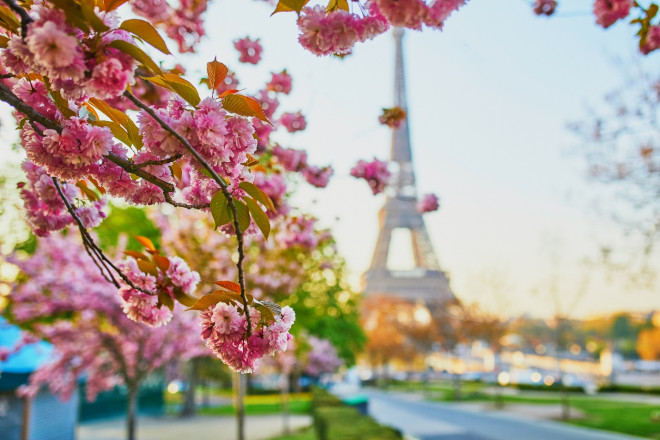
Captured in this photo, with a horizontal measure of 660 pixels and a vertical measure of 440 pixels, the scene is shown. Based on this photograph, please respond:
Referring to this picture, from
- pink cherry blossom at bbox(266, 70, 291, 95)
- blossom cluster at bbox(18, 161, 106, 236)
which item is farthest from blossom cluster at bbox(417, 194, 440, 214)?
blossom cluster at bbox(18, 161, 106, 236)

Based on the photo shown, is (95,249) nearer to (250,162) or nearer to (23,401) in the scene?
(250,162)

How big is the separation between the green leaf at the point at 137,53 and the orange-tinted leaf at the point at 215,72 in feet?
0.99

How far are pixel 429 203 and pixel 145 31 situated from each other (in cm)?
447

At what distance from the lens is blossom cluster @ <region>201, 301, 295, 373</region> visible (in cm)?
162

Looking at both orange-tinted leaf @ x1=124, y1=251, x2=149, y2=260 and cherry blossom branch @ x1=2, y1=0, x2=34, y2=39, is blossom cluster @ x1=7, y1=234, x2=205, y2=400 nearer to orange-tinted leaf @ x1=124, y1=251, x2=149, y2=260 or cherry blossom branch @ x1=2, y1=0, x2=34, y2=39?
orange-tinted leaf @ x1=124, y1=251, x2=149, y2=260

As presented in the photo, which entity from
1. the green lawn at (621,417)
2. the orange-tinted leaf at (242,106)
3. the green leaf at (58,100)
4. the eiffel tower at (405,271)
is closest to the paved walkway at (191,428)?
the green lawn at (621,417)

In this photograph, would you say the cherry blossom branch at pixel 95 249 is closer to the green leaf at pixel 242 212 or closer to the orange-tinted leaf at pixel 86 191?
the orange-tinted leaf at pixel 86 191

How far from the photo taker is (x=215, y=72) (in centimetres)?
157

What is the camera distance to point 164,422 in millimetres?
19266

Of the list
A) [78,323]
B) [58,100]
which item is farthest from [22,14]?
[78,323]

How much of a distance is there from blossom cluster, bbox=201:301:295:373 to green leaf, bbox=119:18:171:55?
725mm

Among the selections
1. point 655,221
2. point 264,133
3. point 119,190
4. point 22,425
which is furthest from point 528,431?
point 119,190

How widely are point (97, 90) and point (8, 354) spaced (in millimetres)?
9614

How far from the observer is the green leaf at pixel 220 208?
59.7 inches
